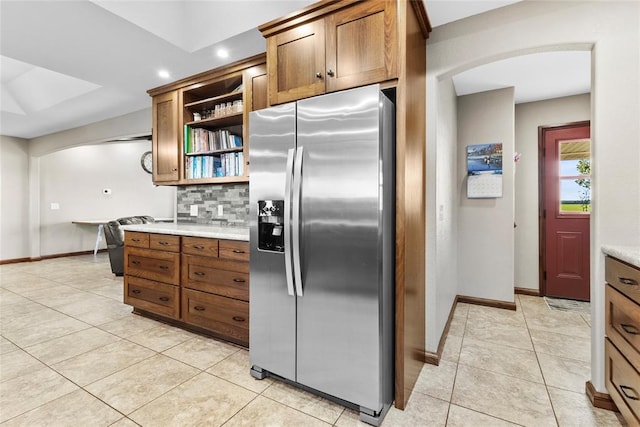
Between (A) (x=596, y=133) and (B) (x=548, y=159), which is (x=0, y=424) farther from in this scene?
(B) (x=548, y=159)

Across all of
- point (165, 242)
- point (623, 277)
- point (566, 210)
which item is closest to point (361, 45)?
point (623, 277)

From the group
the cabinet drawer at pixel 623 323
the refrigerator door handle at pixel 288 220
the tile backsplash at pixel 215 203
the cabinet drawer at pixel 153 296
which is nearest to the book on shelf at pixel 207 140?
the tile backsplash at pixel 215 203

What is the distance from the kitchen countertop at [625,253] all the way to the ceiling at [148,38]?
1.64m

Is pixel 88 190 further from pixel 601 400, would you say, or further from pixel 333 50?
pixel 601 400

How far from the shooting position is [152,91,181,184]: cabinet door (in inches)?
133

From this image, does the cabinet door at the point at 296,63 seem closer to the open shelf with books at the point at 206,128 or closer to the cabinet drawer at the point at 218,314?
the open shelf with books at the point at 206,128

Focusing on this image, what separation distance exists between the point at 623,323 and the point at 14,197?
9164mm

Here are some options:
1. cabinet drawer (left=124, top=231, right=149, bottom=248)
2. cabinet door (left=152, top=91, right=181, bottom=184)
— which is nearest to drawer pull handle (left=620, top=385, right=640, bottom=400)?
cabinet drawer (left=124, top=231, right=149, bottom=248)

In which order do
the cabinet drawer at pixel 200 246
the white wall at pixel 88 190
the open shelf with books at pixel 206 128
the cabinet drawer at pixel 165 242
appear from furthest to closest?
the white wall at pixel 88 190 < the open shelf with books at pixel 206 128 < the cabinet drawer at pixel 165 242 < the cabinet drawer at pixel 200 246

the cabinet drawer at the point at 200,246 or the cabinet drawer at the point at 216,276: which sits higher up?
the cabinet drawer at the point at 200,246

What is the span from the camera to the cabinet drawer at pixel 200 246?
100 inches

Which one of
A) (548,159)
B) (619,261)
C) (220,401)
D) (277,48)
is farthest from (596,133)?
(220,401)

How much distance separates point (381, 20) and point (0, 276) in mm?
6980

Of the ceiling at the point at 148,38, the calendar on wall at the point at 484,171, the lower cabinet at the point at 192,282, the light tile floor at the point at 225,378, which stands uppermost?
the ceiling at the point at 148,38
